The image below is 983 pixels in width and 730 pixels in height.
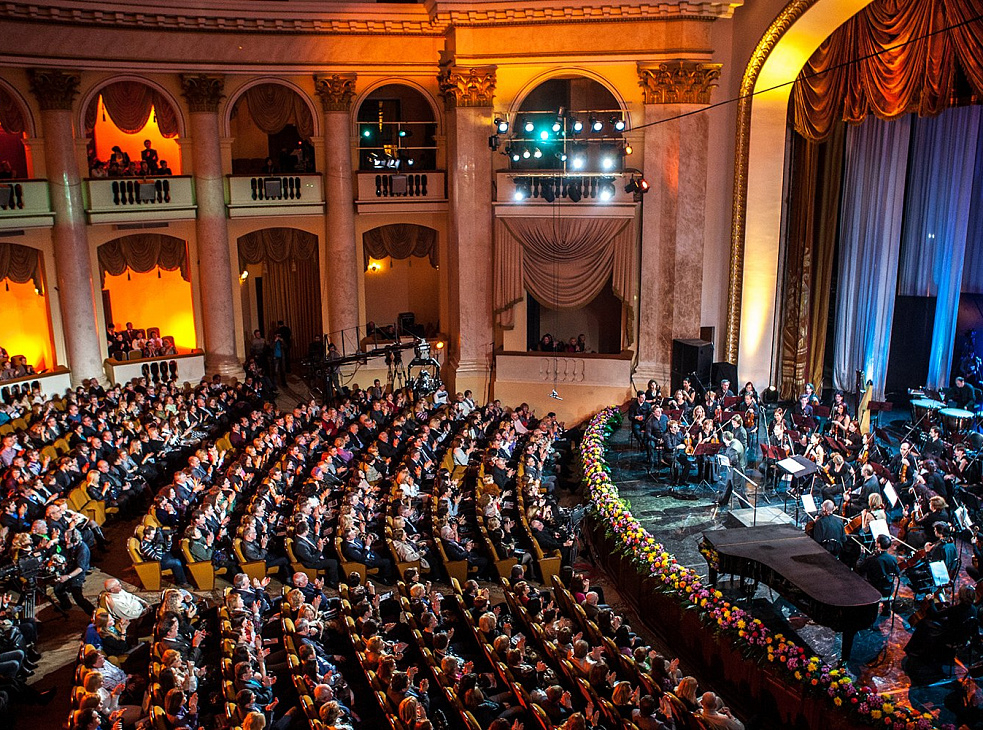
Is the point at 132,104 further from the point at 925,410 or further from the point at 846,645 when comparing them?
the point at 846,645

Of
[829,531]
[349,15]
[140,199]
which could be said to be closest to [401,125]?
[349,15]

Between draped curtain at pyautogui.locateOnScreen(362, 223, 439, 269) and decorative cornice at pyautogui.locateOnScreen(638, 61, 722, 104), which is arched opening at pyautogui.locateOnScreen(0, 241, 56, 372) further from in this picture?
decorative cornice at pyautogui.locateOnScreen(638, 61, 722, 104)

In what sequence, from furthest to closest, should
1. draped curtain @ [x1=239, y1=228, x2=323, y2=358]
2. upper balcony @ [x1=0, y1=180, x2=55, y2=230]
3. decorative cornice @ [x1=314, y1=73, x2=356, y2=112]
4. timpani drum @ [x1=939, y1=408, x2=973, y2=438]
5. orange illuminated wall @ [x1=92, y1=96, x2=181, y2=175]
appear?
orange illuminated wall @ [x1=92, y1=96, x2=181, y2=175] → draped curtain @ [x1=239, y1=228, x2=323, y2=358] → decorative cornice @ [x1=314, y1=73, x2=356, y2=112] → upper balcony @ [x1=0, y1=180, x2=55, y2=230] → timpani drum @ [x1=939, y1=408, x2=973, y2=438]

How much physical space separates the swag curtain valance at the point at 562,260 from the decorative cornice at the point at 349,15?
13.4 feet

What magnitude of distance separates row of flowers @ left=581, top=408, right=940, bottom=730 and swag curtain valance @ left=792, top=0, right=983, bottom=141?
8.70 m

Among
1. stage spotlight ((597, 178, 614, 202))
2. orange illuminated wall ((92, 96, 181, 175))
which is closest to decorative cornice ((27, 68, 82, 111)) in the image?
orange illuminated wall ((92, 96, 181, 175))

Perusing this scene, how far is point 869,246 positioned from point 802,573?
36.0 feet

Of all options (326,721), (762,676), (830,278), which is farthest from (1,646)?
(830,278)

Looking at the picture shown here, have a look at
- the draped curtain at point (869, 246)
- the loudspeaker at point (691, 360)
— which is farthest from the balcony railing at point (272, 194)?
the draped curtain at point (869, 246)

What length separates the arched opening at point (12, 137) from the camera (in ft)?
62.5

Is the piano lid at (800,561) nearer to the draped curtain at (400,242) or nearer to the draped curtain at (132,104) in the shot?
the draped curtain at (400,242)

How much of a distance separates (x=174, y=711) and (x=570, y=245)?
13.9 meters

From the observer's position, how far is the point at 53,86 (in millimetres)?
18906

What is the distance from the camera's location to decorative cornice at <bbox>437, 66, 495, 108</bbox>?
19688 millimetres
